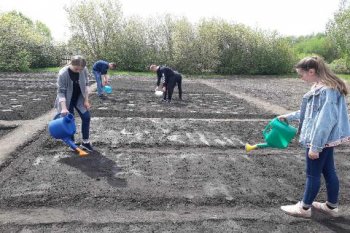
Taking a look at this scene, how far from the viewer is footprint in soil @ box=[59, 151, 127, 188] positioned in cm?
488

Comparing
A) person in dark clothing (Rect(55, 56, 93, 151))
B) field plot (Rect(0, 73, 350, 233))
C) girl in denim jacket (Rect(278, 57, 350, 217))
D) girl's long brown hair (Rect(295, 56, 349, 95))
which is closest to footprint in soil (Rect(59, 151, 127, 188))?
field plot (Rect(0, 73, 350, 233))

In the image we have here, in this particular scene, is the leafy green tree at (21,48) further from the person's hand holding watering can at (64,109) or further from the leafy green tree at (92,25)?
the person's hand holding watering can at (64,109)

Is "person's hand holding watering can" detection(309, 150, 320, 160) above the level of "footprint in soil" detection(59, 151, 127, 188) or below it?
above

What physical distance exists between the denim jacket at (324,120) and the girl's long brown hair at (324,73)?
0.16 feet

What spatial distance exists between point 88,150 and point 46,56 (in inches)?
985

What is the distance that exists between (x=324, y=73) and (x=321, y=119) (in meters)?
0.45

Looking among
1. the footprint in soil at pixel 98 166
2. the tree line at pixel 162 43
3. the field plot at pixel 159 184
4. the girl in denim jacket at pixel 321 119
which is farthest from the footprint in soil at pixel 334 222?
the tree line at pixel 162 43

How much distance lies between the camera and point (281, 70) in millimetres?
29938

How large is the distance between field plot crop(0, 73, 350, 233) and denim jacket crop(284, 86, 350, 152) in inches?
34.9

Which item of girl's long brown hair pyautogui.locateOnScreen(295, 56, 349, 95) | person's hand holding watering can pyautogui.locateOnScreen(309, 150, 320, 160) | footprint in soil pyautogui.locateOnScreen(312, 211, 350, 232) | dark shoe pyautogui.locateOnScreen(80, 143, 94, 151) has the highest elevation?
girl's long brown hair pyautogui.locateOnScreen(295, 56, 349, 95)

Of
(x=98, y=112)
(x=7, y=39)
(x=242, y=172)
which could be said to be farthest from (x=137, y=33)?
(x=242, y=172)

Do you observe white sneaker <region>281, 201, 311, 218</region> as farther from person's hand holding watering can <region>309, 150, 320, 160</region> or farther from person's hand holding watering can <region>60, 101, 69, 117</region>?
person's hand holding watering can <region>60, 101, 69, 117</region>

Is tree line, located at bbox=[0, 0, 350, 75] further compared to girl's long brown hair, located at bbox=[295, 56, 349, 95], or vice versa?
tree line, located at bbox=[0, 0, 350, 75]

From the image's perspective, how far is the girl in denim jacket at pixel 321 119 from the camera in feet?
11.6
